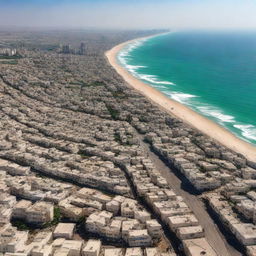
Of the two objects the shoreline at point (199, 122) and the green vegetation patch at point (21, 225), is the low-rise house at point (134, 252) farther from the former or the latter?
the shoreline at point (199, 122)

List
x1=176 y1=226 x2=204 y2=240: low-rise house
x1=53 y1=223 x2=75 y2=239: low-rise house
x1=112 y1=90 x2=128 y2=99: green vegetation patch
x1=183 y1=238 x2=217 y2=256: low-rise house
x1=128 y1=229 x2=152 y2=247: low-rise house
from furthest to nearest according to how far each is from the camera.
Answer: x1=112 y1=90 x2=128 y2=99: green vegetation patch < x1=176 y1=226 x2=204 y2=240: low-rise house < x1=53 y1=223 x2=75 y2=239: low-rise house < x1=128 y1=229 x2=152 y2=247: low-rise house < x1=183 y1=238 x2=217 y2=256: low-rise house

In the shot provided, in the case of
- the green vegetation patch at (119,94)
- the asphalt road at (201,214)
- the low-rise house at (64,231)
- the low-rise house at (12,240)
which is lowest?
the green vegetation patch at (119,94)

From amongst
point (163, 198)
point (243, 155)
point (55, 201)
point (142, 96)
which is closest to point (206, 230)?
point (163, 198)

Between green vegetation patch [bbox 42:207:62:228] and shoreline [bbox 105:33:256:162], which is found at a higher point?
green vegetation patch [bbox 42:207:62:228]

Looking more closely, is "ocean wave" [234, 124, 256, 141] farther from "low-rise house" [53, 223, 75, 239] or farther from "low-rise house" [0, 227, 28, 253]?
"low-rise house" [0, 227, 28, 253]

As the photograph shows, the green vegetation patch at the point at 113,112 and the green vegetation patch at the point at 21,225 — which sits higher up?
the green vegetation patch at the point at 21,225

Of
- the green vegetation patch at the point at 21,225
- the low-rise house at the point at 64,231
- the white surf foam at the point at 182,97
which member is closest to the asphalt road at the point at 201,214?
the low-rise house at the point at 64,231

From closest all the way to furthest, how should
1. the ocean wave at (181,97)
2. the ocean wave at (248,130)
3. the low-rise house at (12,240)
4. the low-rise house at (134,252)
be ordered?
the low-rise house at (12,240) → the low-rise house at (134,252) → the ocean wave at (248,130) → the ocean wave at (181,97)

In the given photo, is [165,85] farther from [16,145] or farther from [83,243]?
[83,243]

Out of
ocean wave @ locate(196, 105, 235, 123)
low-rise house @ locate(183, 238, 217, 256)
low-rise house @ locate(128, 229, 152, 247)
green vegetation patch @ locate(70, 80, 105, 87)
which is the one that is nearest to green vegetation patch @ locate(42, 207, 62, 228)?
low-rise house @ locate(128, 229, 152, 247)

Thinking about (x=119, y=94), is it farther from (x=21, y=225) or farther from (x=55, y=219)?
(x=21, y=225)
